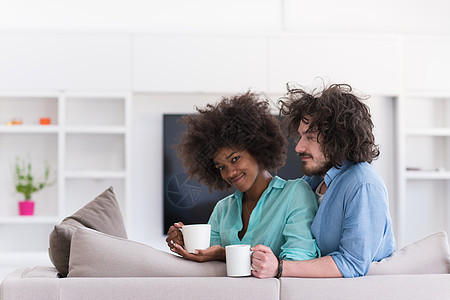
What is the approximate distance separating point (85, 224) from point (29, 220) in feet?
7.64

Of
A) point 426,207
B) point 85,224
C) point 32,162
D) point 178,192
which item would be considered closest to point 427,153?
point 426,207

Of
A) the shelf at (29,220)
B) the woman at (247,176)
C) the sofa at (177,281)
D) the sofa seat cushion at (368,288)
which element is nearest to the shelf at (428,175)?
the shelf at (29,220)

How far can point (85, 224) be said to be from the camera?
199 centimetres

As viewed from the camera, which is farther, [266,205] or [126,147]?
[126,147]

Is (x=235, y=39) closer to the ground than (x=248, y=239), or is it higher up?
higher up

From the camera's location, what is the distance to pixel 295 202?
175cm

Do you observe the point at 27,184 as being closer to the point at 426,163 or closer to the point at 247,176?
the point at 247,176

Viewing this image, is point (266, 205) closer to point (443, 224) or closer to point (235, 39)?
point (235, 39)

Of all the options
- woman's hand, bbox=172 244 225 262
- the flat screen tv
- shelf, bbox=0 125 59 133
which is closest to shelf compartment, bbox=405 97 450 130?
the flat screen tv

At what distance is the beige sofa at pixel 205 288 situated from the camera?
1415 millimetres

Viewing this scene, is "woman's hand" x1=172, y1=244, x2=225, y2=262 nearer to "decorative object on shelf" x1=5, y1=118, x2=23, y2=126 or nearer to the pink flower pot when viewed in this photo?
the pink flower pot

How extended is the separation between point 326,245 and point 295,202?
0.16m

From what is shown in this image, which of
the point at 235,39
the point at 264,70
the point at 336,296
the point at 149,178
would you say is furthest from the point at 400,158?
the point at 336,296

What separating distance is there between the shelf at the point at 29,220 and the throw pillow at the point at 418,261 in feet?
9.72
